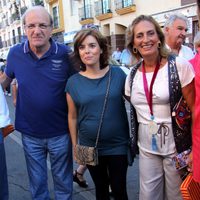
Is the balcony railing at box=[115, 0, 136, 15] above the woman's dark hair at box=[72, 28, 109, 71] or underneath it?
above

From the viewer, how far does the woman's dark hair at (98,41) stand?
3049mm

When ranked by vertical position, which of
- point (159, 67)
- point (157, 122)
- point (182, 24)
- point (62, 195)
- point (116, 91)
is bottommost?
point (62, 195)

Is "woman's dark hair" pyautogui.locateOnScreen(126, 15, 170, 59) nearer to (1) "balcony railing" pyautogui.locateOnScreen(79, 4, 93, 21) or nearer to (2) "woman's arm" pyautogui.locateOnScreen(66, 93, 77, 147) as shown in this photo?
(2) "woman's arm" pyautogui.locateOnScreen(66, 93, 77, 147)

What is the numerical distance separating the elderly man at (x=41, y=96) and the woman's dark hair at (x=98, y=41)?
0.53 feet

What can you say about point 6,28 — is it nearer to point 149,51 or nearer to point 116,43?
point 116,43

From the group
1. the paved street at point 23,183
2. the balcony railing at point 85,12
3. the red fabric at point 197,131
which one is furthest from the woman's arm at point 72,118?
the balcony railing at point 85,12

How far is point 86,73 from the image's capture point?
122 inches

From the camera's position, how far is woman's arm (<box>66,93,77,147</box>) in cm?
312

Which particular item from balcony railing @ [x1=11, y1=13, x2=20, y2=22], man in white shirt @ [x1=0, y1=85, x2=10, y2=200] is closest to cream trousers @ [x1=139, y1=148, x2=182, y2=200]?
man in white shirt @ [x1=0, y1=85, x2=10, y2=200]

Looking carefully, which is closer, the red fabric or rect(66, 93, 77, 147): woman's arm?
the red fabric

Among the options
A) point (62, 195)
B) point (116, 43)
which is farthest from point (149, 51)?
point (116, 43)

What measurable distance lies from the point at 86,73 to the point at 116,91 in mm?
317

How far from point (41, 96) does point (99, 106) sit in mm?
574

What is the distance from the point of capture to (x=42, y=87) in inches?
125
